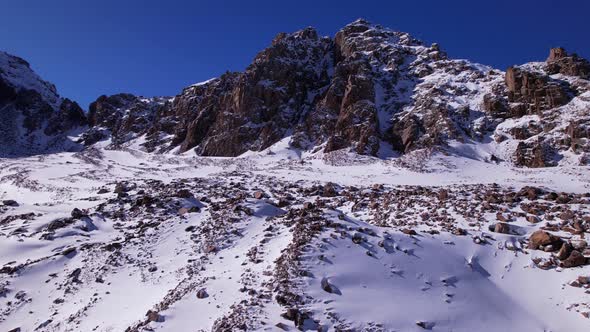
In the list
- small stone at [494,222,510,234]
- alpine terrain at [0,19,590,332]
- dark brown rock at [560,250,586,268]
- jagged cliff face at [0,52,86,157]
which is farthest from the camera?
jagged cliff face at [0,52,86,157]

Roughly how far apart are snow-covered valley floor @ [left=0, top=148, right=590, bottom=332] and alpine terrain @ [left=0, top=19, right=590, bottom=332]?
0.25ft

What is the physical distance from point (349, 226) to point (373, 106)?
45.3m

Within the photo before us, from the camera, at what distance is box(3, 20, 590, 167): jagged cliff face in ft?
151

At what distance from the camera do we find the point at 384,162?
45.8m

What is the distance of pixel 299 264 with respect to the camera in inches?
551

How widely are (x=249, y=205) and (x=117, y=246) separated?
299 inches

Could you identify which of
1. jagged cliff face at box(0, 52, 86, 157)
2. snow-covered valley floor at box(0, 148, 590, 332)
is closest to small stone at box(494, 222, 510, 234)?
snow-covered valley floor at box(0, 148, 590, 332)

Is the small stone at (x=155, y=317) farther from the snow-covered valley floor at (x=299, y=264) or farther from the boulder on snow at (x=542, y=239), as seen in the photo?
the boulder on snow at (x=542, y=239)

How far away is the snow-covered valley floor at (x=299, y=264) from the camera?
12.1 m

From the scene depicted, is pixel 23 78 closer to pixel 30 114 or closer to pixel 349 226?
pixel 30 114

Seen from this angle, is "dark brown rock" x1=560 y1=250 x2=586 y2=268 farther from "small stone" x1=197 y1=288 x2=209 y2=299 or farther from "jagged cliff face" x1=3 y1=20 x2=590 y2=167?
"jagged cliff face" x1=3 y1=20 x2=590 y2=167

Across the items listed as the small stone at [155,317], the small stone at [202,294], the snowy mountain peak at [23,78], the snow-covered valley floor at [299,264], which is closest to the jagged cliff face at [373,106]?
the snow-covered valley floor at [299,264]

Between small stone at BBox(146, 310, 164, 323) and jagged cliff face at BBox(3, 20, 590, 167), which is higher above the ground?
jagged cliff face at BBox(3, 20, 590, 167)

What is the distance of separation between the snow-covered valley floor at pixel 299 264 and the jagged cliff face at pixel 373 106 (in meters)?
21.4
